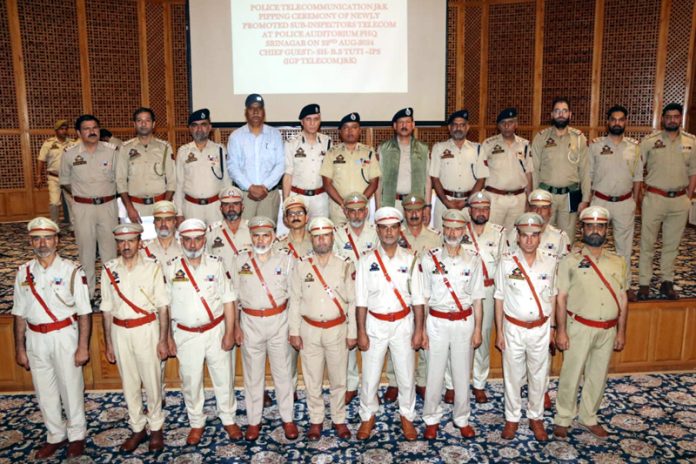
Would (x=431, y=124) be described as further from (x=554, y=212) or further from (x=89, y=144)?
(x=89, y=144)

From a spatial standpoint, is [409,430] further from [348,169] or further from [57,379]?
[57,379]

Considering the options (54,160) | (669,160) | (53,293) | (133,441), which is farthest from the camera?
(54,160)

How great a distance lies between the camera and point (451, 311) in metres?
4.51

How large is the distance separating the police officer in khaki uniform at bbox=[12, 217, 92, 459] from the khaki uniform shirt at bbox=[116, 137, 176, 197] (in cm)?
166

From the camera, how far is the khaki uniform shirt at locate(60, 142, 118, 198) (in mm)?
6016

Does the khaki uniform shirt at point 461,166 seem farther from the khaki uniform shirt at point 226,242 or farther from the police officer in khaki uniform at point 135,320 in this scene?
the police officer in khaki uniform at point 135,320

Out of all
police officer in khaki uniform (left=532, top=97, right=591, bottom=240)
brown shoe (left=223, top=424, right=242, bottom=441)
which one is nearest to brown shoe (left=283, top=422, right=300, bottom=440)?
brown shoe (left=223, top=424, right=242, bottom=441)

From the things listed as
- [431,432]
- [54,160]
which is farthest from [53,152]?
[431,432]

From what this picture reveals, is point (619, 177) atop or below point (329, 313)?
atop

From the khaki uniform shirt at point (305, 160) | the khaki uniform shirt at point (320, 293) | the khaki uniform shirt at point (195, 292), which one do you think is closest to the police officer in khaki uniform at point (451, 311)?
the khaki uniform shirt at point (320, 293)

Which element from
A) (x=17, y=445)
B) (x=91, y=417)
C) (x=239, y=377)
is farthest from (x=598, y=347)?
(x=17, y=445)

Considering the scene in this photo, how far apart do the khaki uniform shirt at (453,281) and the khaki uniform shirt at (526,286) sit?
0.64 ft

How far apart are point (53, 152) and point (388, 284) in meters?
8.26

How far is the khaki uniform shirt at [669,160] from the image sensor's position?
6188 millimetres
